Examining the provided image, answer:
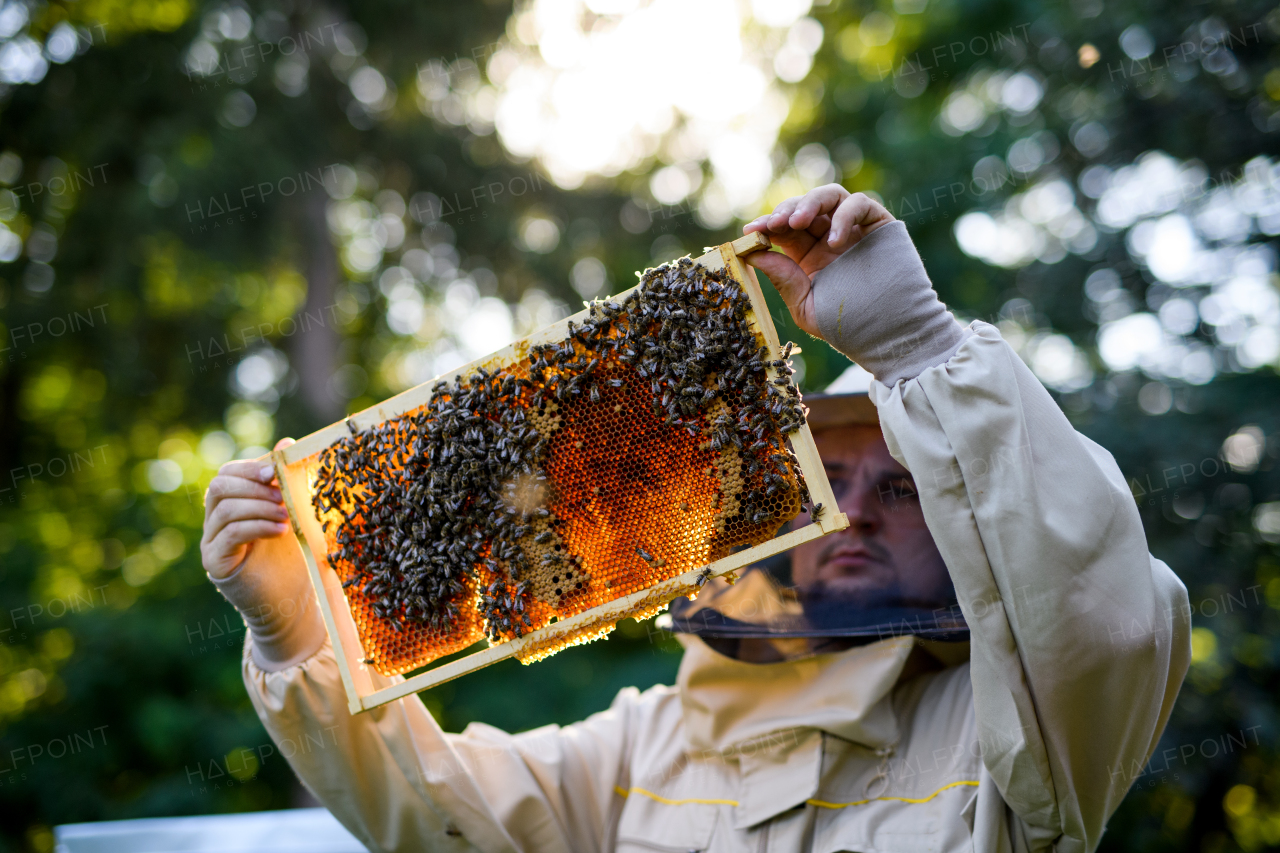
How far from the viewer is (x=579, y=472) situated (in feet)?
7.25

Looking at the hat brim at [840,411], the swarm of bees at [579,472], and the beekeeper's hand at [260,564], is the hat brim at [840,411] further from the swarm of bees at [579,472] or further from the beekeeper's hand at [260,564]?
the beekeeper's hand at [260,564]

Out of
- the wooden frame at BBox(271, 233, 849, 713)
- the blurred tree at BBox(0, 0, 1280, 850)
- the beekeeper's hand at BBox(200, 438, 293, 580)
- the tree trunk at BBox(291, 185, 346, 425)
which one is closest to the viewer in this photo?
the wooden frame at BBox(271, 233, 849, 713)

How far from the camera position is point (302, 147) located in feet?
27.5

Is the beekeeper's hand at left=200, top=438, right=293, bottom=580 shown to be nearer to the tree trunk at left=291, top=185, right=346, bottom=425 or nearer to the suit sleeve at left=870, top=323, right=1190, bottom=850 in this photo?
the suit sleeve at left=870, top=323, right=1190, bottom=850

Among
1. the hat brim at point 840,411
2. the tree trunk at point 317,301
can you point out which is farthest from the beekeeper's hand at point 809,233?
the tree trunk at point 317,301

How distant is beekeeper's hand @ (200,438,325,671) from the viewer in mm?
2463

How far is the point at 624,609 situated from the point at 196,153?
26.2ft

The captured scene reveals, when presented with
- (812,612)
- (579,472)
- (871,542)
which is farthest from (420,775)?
(871,542)

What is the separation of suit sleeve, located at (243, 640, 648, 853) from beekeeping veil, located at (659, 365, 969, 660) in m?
0.85

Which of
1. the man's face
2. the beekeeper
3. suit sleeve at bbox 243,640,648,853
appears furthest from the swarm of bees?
the man's face

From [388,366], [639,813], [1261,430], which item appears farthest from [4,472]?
[1261,430]

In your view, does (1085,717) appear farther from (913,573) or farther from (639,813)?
(639,813)

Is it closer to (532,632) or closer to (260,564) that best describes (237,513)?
(260,564)

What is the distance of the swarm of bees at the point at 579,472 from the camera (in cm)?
202
